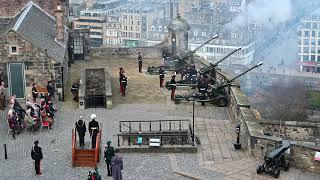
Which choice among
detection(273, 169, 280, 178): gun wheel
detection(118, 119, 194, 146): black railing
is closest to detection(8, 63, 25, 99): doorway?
detection(118, 119, 194, 146): black railing

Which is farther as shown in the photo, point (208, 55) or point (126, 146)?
point (208, 55)

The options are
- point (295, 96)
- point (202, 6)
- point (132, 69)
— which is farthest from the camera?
point (202, 6)

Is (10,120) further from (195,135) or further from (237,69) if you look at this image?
(237,69)

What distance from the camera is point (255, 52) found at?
93.6 meters

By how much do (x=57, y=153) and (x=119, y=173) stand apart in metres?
4.34

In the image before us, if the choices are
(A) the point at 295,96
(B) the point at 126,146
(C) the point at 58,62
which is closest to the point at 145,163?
(B) the point at 126,146

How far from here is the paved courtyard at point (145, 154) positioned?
21.2 meters

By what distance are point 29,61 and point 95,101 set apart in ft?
11.6

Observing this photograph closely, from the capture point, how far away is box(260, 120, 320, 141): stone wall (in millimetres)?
26109

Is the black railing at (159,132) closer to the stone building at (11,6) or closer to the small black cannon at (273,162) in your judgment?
the small black cannon at (273,162)

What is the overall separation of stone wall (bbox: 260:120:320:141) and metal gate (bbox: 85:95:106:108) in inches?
293

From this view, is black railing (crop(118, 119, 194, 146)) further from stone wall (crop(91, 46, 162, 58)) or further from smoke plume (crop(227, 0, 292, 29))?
smoke plume (crop(227, 0, 292, 29))

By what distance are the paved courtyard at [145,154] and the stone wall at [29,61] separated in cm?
154

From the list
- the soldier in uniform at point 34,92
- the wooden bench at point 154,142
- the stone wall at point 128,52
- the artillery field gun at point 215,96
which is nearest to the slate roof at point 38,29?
the soldier in uniform at point 34,92
